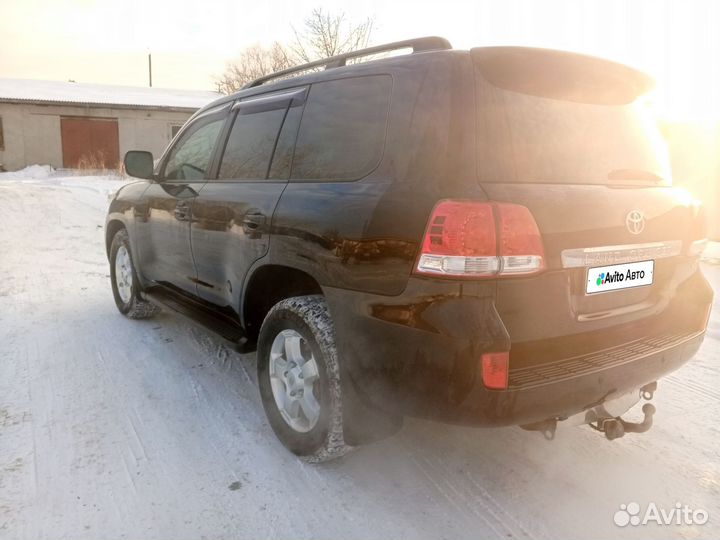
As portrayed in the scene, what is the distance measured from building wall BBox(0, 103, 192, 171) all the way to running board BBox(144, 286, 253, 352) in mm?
24033

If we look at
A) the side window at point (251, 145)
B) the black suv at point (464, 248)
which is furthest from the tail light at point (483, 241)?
the side window at point (251, 145)

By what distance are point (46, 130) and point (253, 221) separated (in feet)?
85.7

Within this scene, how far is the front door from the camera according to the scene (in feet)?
11.9

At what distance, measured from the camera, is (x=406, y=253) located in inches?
79.6

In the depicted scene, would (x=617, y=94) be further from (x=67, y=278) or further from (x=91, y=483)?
(x=67, y=278)

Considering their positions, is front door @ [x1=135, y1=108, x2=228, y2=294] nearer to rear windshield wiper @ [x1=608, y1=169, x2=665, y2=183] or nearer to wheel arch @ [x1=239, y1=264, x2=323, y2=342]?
wheel arch @ [x1=239, y1=264, x2=323, y2=342]

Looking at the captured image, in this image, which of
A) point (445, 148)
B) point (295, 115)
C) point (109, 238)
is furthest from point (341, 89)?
point (109, 238)

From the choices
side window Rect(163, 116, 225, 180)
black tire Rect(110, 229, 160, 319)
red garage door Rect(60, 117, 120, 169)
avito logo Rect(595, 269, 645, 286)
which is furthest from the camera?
red garage door Rect(60, 117, 120, 169)

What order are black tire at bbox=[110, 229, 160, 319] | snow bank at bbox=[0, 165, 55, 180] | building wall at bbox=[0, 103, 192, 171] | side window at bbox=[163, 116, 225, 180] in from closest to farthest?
side window at bbox=[163, 116, 225, 180] → black tire at bbox=[110, 229, 160, 319] → snow bank at bbox=[0, 165, 55, 180] → building wall at bbox=[0, 103, 192, 171]

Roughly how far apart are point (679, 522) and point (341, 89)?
8.05ft

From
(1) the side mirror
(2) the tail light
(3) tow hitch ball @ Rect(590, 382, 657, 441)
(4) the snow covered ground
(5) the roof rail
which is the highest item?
(5) the roof rail

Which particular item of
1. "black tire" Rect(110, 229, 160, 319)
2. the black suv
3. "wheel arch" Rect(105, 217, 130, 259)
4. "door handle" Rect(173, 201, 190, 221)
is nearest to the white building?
"wheel arch" Rect(105, 217, 130, 259)

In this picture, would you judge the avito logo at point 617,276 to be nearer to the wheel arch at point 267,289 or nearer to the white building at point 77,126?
the wheel arch at point 267,289

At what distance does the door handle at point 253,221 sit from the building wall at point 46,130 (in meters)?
25.3
